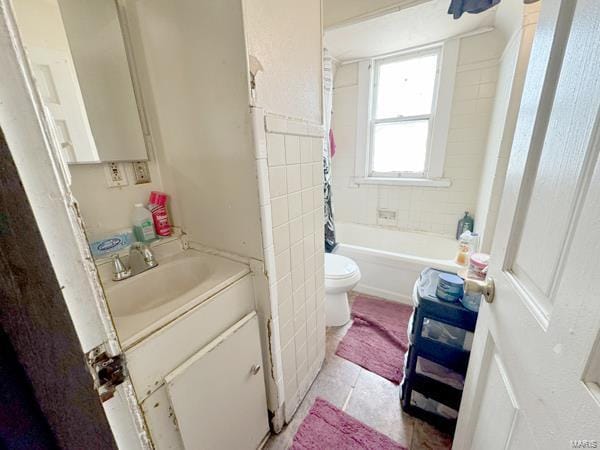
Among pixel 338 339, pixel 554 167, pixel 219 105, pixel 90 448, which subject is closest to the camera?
pixel 90 448

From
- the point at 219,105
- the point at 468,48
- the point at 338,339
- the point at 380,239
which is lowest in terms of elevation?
the point at 338,339

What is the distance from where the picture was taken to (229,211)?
3.18ft

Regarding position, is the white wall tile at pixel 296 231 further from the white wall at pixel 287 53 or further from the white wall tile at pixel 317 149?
the white wall at pixel 287 53

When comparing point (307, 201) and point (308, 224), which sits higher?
point (307, 201)

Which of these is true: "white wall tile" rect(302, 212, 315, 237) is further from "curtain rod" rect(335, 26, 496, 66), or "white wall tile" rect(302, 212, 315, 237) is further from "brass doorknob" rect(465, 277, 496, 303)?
"curtain rod" rect(335, 26, 496, 66)

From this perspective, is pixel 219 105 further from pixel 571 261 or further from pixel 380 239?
pixel 380 239

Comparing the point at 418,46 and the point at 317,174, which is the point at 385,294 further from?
the point at 418,46

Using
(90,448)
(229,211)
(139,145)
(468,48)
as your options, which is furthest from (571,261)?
(468,48)

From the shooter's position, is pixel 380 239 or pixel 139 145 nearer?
pixel 139 145

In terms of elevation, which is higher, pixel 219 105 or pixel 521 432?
pixel 219 105

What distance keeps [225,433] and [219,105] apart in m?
1.17

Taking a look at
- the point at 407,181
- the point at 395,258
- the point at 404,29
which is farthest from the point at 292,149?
the point at 407,181

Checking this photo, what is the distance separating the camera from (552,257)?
0.45 meters

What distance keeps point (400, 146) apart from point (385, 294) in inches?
60.5
